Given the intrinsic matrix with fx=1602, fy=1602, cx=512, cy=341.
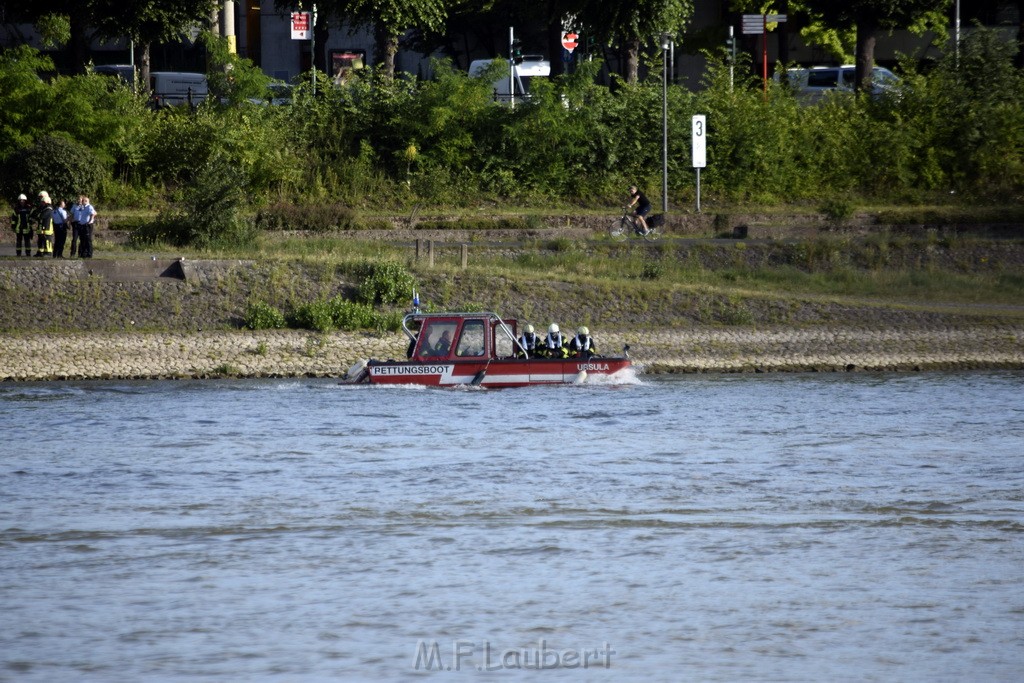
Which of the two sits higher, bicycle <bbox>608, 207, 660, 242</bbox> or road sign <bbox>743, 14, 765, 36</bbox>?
road sign <bbox>743, 14, 765, 36</bbox>

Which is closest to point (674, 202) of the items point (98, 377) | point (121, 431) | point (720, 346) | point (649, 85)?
point (649, 85)

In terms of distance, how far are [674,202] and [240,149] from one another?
14.3 m

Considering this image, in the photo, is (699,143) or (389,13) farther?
(389,13)

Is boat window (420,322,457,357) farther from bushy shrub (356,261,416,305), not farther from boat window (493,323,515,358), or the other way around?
bushy shrub (356,261,416,305)

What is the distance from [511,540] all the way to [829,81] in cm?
5009

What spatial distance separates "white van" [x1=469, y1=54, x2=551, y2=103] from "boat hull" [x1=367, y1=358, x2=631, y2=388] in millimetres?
23596

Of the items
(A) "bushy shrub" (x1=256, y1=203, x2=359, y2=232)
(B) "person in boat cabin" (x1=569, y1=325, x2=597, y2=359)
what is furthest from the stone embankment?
(A) "bushy shrub" (x1=256, y1=203, x2=359, y2=232)

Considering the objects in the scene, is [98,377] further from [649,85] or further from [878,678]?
[649,85]

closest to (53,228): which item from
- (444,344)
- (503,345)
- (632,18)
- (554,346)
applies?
(503,345)

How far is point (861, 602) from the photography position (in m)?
15.9

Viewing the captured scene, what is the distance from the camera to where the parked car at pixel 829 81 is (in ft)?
190

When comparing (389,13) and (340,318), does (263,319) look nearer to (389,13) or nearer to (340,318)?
(340,318)

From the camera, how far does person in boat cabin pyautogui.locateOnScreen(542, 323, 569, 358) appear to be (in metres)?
31.5

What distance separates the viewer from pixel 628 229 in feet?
153
